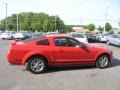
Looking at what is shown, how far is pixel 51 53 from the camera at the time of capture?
32.9 feet

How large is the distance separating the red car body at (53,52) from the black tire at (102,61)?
0.20 meters

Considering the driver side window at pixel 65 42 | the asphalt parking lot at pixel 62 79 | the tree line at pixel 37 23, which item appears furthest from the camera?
the tree line at pixel 37 23

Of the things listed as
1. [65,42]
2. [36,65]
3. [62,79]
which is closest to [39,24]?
[65,42]

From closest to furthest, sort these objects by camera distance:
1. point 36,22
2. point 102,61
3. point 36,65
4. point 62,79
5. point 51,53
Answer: point 62,79 < point 36,65 < point 51,53 < point 102,61 < point 36,22

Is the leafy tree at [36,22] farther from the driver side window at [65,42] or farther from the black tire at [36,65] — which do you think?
the black tire at [36,65]

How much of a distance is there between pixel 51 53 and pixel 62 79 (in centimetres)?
162

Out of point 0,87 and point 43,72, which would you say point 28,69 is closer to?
point 43,72

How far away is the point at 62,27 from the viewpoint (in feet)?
364

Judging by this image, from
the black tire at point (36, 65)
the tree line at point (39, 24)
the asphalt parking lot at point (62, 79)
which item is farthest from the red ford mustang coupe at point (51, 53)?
the tree line at point (39, 24)

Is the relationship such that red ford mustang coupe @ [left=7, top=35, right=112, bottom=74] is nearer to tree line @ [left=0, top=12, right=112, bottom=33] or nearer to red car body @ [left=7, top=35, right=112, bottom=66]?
red car body @ [left=7, top=35, right=112, bottom=66]

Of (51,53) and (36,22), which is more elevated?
(36,22)

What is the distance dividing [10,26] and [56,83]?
105 m

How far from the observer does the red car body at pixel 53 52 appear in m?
9.71

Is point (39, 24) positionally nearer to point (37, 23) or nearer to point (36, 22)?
point (37, 23)
